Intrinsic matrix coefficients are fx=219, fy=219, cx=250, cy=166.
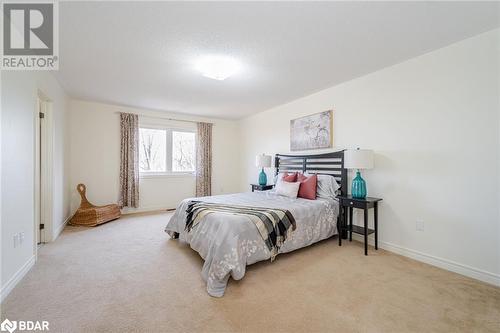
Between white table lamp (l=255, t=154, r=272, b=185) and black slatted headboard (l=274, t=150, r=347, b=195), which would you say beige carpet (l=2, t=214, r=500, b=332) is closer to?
black slatted headboard (l=274, t=150, r=347, b=195)

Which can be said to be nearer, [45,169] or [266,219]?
[266,219]

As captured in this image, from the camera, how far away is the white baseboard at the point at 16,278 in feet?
6.06

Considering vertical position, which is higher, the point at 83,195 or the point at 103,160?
the point at 103,160

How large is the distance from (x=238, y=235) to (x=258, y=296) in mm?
564

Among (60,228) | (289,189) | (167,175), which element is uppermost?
(167,175)

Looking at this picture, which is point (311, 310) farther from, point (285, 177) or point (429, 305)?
point (285, 177)

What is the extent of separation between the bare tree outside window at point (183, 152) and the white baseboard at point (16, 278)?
334cm

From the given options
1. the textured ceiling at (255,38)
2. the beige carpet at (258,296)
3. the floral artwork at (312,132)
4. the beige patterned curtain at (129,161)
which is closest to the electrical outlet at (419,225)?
the beige carpet at (258,296)

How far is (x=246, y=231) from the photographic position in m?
2.30

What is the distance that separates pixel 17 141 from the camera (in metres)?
2.14

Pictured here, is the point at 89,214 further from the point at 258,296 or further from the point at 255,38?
the point at 255,38

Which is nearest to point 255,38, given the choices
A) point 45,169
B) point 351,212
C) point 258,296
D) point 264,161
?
point 258,296

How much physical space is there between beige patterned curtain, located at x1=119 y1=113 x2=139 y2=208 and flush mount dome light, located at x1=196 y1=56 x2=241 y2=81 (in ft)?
8.85

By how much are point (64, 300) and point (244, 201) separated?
2.14 meters
